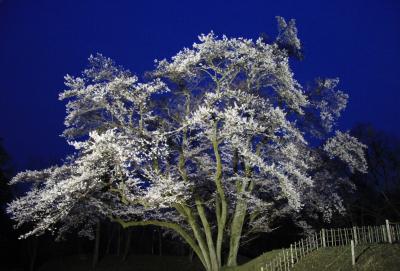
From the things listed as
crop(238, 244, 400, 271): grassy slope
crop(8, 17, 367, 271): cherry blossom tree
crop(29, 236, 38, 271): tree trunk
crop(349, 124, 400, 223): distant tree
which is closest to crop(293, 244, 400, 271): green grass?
crop(238, 244, 400, 271): grassy slope

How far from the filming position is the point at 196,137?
706 inches

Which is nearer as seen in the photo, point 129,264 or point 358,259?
point 358,259

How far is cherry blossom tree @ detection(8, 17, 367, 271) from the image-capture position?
49.2ft

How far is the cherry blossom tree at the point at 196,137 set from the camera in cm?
1499

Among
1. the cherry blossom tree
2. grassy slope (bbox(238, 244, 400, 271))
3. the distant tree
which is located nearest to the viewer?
grassy slope (bbox(238, 244, 400, 271))

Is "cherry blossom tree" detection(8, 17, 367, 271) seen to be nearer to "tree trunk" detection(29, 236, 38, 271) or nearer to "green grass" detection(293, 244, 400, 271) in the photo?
"green grass" detection(293, 244, 400, 271)

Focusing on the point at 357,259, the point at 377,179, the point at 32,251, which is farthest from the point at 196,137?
the point at 32,251

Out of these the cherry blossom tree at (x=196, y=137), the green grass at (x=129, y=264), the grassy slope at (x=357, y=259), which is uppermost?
the cherry blossom tree at (x=196, y=137)

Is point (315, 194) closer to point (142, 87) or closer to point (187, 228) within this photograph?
point (187, 228)

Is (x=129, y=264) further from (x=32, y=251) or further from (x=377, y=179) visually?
(x=377, y=179)

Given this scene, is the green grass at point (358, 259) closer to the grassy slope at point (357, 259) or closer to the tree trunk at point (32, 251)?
the grassy slope at point (357, 259)

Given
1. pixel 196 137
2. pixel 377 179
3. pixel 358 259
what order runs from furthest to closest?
pixel 377 179
pixel 196 137
pixel 358 259

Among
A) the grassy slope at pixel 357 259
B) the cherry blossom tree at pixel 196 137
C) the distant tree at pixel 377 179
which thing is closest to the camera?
the grassy slope at pixel 357 259

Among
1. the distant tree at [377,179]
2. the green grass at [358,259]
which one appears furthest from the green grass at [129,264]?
the green grass at [358,259]
